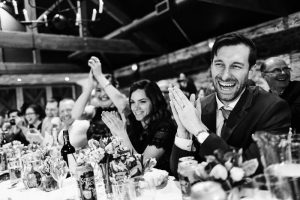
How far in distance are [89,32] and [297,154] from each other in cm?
746

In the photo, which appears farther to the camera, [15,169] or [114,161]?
[15,169]

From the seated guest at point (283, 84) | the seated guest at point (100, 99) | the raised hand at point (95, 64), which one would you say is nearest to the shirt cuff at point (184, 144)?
the seated guest at point (100, 99)

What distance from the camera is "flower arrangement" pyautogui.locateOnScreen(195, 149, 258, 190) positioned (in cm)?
95

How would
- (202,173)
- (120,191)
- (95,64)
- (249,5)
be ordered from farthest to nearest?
(249,5) → (95,64) → (120,191) → (202,173)

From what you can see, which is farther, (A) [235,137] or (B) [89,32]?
(B) [89,32]

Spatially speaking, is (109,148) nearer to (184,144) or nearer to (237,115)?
(184,144)

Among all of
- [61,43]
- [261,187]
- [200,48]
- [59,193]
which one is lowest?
[59,193]

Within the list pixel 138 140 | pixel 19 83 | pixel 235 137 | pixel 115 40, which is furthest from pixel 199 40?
pixel 19 83

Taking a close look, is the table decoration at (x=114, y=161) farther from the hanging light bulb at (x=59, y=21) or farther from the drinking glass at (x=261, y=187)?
the hanging light bulb at (x=59, y=21)

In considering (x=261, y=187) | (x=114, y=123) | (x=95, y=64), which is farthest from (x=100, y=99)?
(x=261, y=187)

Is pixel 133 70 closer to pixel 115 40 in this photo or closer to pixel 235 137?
pixel 115 40

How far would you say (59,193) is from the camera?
5.69ft

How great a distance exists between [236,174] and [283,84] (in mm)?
2659

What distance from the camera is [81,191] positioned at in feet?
4.95
